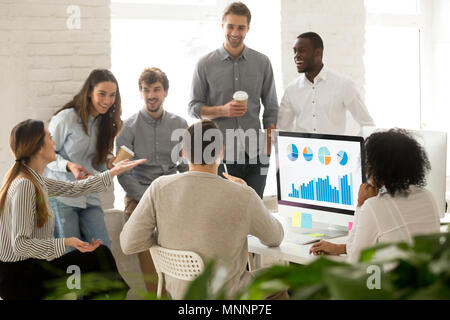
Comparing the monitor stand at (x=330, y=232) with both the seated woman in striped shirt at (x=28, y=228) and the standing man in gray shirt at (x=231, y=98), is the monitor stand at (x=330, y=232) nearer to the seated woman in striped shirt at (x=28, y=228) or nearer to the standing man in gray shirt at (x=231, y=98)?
the seated woman in striped shirt at (x=28, y=228)

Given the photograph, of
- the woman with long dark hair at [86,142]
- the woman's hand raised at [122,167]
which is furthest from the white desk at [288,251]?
the woman with long dark hair at [86,142]

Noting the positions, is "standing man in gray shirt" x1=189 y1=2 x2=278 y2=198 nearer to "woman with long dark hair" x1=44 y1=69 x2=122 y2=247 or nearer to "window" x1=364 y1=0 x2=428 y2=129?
"woman with long dark hair" x1=44 y1=69 x2=122 y2=247

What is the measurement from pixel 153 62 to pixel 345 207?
2247mm

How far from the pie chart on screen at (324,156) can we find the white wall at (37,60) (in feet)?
5.95

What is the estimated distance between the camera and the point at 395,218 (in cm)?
200

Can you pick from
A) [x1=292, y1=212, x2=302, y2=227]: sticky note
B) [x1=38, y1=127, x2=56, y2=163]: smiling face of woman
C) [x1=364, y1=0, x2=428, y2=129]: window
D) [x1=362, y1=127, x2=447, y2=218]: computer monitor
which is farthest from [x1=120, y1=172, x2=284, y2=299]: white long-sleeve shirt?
[x1=364, y1=0, x2=428, y2=129]: window

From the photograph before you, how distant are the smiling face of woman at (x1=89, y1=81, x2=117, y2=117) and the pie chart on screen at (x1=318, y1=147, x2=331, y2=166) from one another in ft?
4.57

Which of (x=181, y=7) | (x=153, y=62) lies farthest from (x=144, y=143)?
(x=181, y=7)

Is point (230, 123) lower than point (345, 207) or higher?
higher

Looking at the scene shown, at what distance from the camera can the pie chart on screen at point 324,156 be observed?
8.80 ft

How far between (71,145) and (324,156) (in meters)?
1.53

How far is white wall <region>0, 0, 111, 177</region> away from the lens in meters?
3.67
